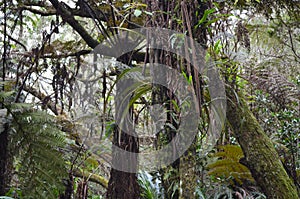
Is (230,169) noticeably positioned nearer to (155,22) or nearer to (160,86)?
(160,86)

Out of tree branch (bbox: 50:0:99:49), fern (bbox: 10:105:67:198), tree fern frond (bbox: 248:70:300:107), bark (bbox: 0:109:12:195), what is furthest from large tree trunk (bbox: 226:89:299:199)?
bark (bbox: 0:109:12:195)

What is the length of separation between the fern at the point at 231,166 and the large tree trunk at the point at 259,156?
0.64 feet

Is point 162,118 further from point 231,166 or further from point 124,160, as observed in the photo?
point 231,166

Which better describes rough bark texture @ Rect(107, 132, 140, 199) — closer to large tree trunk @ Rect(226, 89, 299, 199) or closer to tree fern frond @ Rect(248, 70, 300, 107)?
large tree trunk @ Rect(226, 89, 299, 199)

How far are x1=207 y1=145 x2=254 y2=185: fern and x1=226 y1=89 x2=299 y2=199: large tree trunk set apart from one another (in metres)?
0.19

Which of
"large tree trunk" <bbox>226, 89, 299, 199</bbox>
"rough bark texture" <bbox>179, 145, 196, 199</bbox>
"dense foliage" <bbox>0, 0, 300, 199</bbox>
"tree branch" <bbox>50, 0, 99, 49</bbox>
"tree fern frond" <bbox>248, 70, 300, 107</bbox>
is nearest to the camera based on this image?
"rough bark texture" <bbox>179, 145, 196, 199</bbox>

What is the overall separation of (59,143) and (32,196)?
34 cm

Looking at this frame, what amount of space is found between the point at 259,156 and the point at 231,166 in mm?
352

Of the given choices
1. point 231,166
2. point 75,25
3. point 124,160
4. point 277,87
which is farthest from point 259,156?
point 75,25

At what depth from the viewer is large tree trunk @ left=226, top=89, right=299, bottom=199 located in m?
1.82

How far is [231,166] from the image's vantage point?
7.25ft

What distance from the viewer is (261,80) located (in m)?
2.32

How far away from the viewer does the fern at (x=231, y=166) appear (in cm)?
216

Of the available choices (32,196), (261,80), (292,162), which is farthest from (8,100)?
(292,162)
